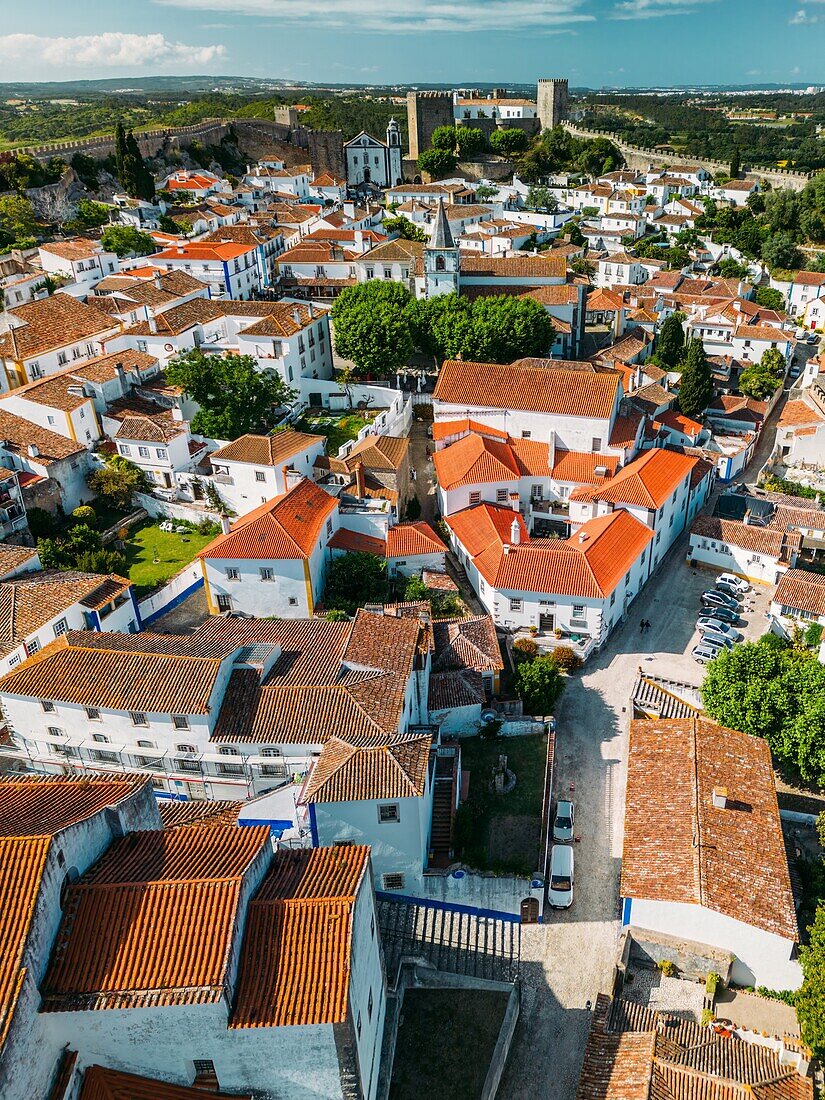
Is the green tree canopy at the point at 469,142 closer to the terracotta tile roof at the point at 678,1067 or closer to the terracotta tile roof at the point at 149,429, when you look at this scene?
the terracotta tile roof at the point at 149,429

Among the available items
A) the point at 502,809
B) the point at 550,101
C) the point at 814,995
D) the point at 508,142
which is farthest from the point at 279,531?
the point at 550,101

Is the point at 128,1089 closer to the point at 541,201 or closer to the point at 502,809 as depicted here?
the point at 502,809

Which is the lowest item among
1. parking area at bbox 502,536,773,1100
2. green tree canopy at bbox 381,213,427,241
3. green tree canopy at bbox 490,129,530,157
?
parking area at bbox 502,536,773,1100

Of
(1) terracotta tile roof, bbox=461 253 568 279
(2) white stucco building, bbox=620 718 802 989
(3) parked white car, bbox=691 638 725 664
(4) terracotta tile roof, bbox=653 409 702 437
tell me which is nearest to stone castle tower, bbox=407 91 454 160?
(1) terracotta tile roof, bbox=461 253 568 279

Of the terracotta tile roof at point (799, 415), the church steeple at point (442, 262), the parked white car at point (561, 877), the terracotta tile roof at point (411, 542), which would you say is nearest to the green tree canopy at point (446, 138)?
the church steeple at point (442, 262)

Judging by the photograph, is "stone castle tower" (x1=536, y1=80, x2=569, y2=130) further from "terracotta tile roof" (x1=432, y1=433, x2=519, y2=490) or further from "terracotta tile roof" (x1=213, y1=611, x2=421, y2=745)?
"terracotta tile roof" (x1=213, y1=611, x2=421, y2=745)
